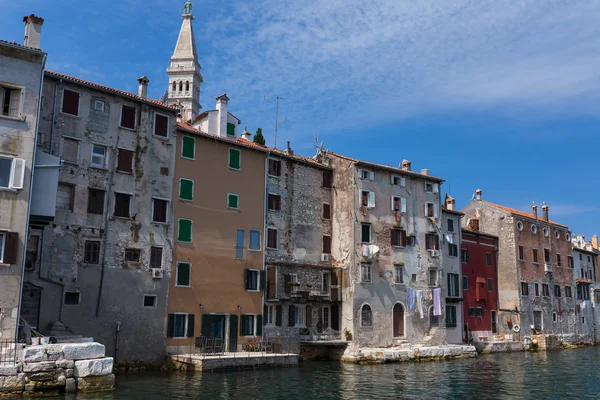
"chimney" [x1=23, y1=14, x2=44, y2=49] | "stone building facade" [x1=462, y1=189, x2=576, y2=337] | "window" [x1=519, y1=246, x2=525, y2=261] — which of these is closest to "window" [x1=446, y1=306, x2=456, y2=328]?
"stone building facade" [x1=462, y1=189, x2=576, y2=337]

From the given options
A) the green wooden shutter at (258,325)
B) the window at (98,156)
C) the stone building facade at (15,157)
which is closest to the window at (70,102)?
the window at (98,156)

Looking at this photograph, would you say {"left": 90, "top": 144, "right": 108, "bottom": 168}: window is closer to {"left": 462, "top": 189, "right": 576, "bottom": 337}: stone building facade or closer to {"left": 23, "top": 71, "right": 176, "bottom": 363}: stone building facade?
{"left": 23, "top": 71, "right": 176, "bottom": 363}: stone building facade

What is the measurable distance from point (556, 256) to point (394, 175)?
27.6m

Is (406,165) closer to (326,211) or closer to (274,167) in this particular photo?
(326,211)

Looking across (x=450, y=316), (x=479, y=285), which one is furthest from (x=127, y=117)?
(x=479, y=285)

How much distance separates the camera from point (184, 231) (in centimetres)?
3403

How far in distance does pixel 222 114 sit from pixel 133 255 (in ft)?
37.8

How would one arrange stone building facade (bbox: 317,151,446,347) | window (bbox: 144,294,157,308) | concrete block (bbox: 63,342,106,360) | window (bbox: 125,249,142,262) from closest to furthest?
1. concrete block (bbox: 63,342,106,360)
2. window (bbox: 125,249,142,262)
3. window (bbox: 144,294,157,308)
4. stone building facade (bbox: 317,151,446,347)

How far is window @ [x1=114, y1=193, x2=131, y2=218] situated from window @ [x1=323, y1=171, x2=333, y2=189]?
1601 cm

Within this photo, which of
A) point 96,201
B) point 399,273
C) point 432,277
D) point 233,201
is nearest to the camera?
point 96,201

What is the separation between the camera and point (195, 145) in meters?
35.4

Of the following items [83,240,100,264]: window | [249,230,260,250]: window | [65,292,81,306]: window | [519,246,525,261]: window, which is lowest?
[65,292,81,306]: window

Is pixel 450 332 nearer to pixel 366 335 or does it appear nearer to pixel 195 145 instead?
pixel 366 335

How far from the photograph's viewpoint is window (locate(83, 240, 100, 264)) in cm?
3009
